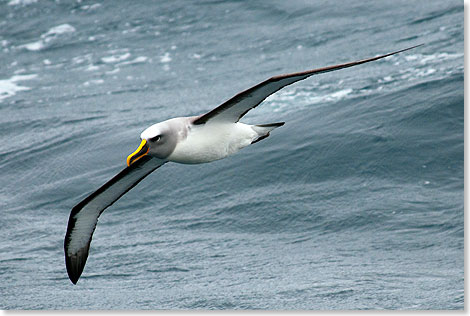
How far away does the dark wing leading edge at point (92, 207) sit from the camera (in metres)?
12.2

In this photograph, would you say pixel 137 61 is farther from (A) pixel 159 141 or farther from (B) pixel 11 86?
(A) pixel 159 141

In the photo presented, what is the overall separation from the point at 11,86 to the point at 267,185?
47.1 feet

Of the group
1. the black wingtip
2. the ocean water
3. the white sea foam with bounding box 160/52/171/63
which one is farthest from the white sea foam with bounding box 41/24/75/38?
the black wingtip

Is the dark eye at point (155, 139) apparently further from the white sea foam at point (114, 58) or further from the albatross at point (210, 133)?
the white sea foam at point (114, 58)

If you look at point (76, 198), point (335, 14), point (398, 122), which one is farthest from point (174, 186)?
point (335, 14)

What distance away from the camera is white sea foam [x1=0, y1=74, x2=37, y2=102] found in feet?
98.7

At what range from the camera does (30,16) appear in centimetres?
3341

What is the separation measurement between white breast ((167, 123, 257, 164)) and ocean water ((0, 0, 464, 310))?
19.2 ft

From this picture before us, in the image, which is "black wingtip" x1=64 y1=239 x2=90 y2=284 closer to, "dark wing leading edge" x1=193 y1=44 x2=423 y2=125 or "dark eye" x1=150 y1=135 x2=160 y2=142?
"dark eye" x1=150 y1=135 x2=160 y2=142

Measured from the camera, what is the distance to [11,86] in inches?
1214

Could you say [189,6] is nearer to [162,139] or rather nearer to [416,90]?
[416,90]

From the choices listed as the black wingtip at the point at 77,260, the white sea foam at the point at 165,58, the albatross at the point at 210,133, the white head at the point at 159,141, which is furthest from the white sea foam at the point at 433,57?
the white head at the point at 159,141

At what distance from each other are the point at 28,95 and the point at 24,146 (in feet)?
18.2

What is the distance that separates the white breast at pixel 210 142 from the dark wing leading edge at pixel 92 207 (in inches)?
50.8
